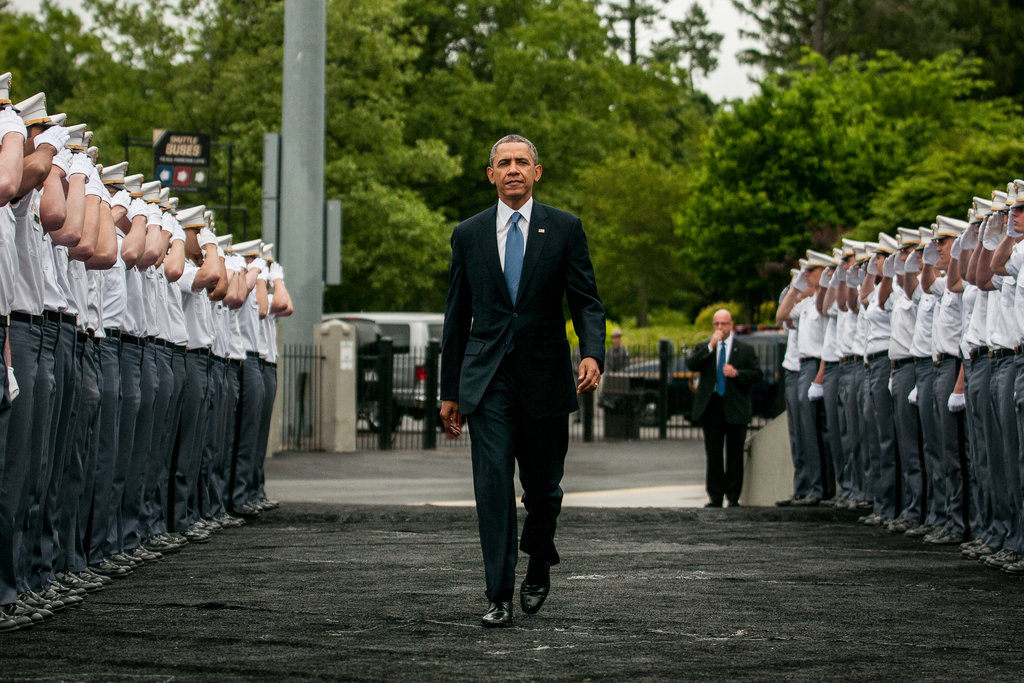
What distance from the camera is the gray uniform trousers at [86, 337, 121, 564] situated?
920cm

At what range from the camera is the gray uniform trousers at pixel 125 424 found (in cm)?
959

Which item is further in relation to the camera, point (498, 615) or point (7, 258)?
point (498, 615)

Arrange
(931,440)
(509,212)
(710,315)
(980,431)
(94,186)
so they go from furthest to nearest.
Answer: (710,315), (931,440), (980,431), (94,186), (509,212)

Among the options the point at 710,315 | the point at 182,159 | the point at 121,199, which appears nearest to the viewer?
the point at 121,199

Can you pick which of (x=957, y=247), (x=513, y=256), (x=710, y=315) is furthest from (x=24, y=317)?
(x=710, y=315)

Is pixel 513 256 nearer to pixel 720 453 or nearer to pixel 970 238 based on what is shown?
pixel 970 238

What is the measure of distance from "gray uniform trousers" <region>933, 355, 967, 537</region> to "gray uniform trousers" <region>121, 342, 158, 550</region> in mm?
5657

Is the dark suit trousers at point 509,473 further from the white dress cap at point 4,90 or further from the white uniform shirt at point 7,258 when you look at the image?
the white dress cap at point 4,90

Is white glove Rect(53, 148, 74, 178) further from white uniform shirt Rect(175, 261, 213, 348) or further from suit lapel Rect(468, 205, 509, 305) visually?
white uniform shirt Rect(175, 261, 213, 348)

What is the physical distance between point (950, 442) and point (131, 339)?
19.6ft

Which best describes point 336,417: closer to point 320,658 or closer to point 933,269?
point 933,269

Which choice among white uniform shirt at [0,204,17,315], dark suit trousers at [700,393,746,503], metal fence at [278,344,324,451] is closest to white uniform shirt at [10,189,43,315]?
white uniform shirt at [0,204,17,315]

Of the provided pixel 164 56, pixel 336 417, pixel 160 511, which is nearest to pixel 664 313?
pixel 164 56

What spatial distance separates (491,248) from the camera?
757cm
